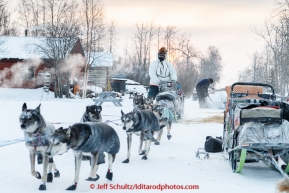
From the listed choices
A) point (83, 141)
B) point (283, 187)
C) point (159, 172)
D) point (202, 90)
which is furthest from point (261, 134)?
point (202, 90)

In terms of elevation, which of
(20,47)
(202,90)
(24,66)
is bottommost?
(202,90)

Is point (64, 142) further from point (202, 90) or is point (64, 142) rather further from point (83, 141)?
point (202, 90)

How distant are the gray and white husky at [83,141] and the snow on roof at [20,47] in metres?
29.3

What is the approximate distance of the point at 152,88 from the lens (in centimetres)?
1120

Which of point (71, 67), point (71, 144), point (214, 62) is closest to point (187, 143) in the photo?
point (71, 144)

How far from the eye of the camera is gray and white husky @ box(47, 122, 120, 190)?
14.4 ft

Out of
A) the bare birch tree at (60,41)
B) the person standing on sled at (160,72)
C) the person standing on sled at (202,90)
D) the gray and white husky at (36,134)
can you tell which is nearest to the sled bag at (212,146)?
the gray and white husky at (36,134)

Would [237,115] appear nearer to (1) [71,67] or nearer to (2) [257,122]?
(2) [257,122]

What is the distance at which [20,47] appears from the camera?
117 ft

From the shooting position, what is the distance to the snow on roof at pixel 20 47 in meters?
34.2

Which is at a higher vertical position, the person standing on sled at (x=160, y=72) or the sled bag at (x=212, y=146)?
the person standing on sled at (x=160, y=72)

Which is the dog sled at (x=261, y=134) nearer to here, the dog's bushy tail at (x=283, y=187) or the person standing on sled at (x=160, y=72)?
the dog's bushy tail at (x=283, y=187)

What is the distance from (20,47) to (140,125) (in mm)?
31161

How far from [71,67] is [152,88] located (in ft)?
78.0
